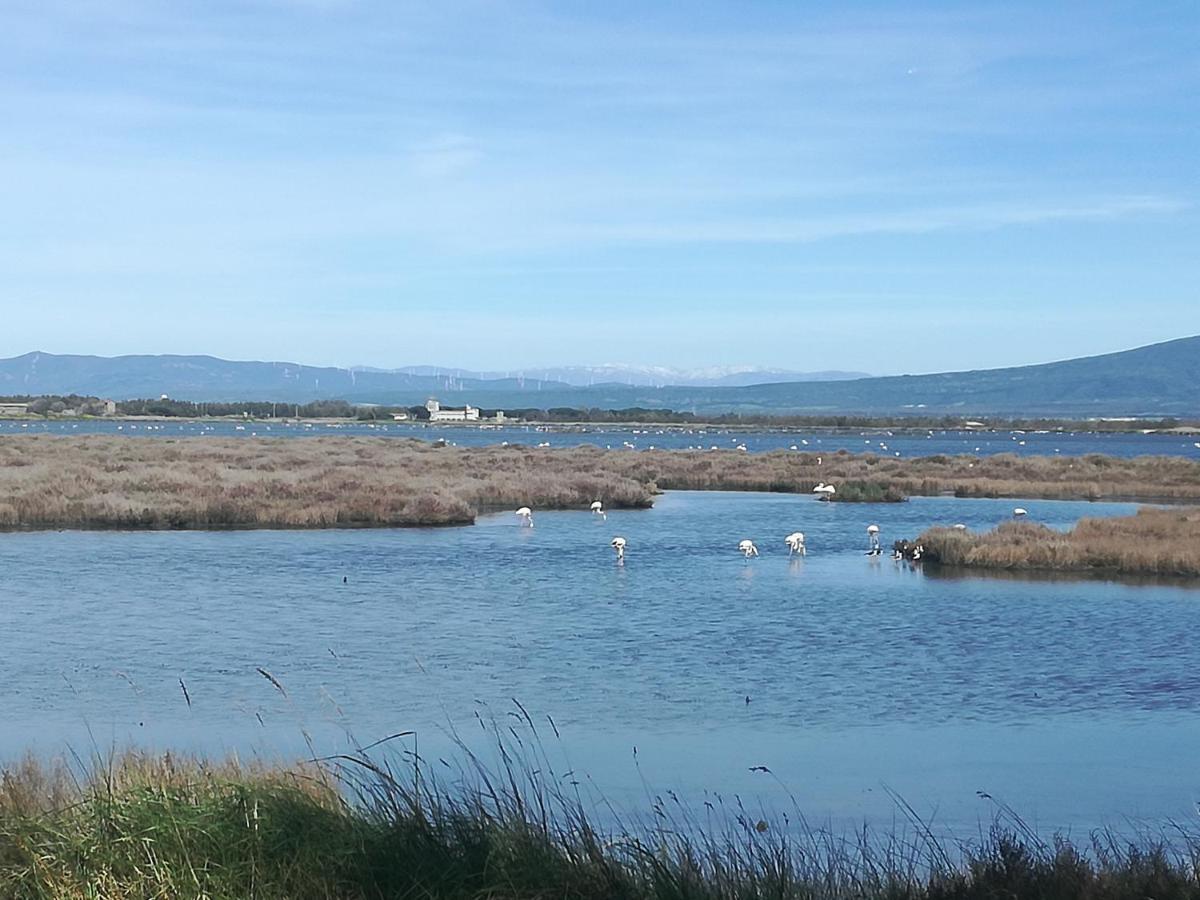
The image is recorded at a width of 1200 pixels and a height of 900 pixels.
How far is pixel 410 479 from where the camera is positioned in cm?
4347

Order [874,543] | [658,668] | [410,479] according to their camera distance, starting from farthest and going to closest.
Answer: [410,479]
[874,543]
[658,668]

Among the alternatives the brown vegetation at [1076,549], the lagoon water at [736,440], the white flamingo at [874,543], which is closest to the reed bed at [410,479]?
the white flamingo at [874,543]

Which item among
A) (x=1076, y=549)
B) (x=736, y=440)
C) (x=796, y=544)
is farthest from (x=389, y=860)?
(x=736, y=440)

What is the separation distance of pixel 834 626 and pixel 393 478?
83.2 feet

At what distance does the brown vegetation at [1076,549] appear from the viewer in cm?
2689

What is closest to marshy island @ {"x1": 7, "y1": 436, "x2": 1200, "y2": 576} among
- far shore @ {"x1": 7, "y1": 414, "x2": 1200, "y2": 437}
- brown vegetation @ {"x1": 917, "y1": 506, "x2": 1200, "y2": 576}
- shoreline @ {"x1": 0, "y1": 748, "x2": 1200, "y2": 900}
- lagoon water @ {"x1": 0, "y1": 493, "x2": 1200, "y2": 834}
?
brown vegetation @ {"x1": 917, "y1": 506, "x2": 1200, "y2": 576}

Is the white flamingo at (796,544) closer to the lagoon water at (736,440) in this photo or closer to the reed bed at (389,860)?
the reed bed at (389,860)

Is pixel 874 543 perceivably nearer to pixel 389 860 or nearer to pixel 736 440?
pixel 389 860

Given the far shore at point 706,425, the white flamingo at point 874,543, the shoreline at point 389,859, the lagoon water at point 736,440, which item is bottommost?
the far shore at point 706,425

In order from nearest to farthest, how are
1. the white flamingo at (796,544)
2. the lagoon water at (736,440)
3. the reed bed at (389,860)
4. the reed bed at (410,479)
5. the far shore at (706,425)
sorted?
the reed bed at (389,860) < the white flamingo at (796,544) < the reed bed at (410,479) < the lagoon water at (736,440) < the far shore at (706,425)

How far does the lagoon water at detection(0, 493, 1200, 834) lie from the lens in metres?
12.2

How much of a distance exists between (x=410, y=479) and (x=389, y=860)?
36.4 m

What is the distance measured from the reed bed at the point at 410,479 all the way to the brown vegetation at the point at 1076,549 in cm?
1294

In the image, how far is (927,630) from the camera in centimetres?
1995
